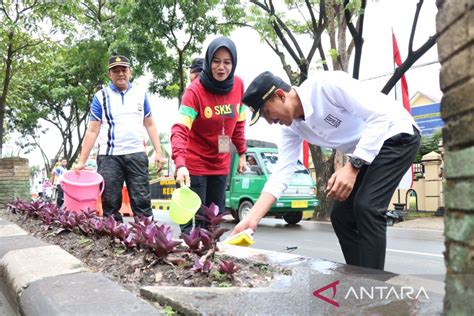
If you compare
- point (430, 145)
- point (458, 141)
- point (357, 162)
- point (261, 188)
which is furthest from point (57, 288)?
point (430, 145)

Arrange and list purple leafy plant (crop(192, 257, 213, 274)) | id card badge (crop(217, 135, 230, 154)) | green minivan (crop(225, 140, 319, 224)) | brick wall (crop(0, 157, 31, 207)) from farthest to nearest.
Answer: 1. green minivan (crop(225, 140, 319, 224))
2. brick wall (crop(0, 157, 31, 207))
3. id card badge (crop(217, 135, 230, 154))
4. purple leafy plant (crop(192, 257, 213, 274))

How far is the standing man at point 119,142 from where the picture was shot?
4.50m

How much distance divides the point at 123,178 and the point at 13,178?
5.63m

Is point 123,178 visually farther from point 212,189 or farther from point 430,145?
point 430,145

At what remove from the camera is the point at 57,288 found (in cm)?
198

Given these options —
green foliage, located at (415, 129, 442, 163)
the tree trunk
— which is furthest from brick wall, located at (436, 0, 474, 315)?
green foliage, located at (415, 129, 442, 163)

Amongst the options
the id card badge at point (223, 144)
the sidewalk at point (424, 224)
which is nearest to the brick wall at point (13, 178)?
the id card badge at point (223, 144)

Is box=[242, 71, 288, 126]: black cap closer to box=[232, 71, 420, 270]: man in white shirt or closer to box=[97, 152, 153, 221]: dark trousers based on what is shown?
box=[232, 71, 420, 270]: man in white shirt

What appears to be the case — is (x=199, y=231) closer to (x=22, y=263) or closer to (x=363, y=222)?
(x=363, y=222)

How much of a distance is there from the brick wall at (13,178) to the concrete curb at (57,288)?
675 cm

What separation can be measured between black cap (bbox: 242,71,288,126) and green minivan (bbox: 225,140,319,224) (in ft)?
25.7

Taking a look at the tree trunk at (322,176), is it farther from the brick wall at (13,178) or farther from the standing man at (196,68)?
the standing man at (196,68)

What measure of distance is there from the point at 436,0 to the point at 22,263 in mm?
2455

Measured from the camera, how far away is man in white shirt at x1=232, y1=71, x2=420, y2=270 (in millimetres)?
2363
